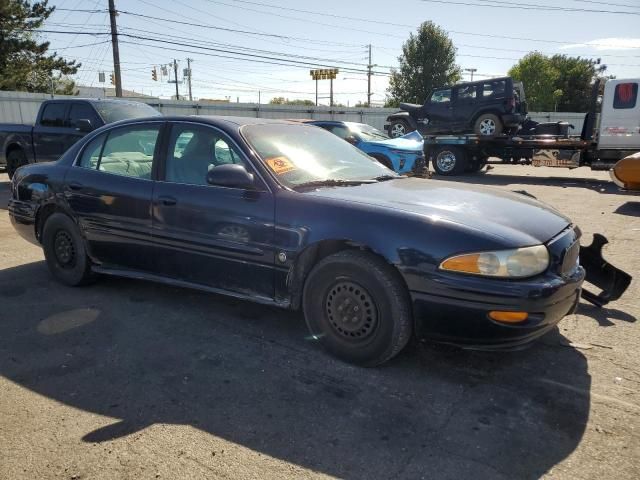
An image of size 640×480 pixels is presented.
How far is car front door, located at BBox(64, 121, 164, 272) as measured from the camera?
409 centimetres

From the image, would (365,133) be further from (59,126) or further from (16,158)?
(16,158)

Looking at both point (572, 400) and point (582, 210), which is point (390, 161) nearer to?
point (582, 210)

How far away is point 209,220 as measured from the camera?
365 cm

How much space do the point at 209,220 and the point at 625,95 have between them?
1303 cm

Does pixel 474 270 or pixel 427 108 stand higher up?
pixel 427 108

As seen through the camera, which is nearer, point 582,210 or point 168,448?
point 168,448

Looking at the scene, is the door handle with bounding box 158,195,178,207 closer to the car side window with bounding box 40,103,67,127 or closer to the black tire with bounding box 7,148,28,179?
the car side window with bounding box 40,103,67,127

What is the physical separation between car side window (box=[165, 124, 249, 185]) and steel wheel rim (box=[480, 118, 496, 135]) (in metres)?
13.8

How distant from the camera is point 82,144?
4.68m

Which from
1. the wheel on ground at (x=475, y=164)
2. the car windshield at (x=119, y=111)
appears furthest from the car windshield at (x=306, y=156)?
the wheel on ground at (x=475, y=164)

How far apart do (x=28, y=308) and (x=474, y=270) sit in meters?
3.54

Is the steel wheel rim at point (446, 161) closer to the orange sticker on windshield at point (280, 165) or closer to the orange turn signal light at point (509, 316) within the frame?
the orange sticker on windshield at point (280, 165)

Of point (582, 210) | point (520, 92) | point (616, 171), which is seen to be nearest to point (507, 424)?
point (582, 210)

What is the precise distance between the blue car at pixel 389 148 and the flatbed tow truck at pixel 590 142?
168 inches
